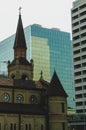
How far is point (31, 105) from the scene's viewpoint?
3310 inches

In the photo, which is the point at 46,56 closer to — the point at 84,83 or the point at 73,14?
the point at 73,14

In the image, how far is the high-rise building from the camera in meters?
136

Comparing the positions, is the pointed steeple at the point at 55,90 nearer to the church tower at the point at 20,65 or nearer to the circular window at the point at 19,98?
the circular window at the point at 19,98

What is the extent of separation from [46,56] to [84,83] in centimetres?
6396

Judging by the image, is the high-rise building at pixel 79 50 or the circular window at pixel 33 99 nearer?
the circular window at pixel 33 99

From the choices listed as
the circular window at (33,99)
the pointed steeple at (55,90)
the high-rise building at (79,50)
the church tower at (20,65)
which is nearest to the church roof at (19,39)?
the church tower at (20,65)

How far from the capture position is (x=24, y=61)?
9325cm

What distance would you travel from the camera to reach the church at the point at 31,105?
3125 inches

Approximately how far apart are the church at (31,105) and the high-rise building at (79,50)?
49.5 metres

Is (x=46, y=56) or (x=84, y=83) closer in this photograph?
(x=84, y=83)

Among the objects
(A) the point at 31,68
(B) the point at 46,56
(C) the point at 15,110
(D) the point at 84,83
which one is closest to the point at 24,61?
(A) the point at 31,68

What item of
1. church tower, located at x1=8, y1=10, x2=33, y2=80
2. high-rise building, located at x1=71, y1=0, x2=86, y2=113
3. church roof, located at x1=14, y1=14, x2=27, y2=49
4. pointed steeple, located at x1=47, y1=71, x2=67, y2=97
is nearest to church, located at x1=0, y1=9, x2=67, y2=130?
pointed steeple, located at x1=47, y1=71, x2=67, y2=97

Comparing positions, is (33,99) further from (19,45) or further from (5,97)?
(19,45)

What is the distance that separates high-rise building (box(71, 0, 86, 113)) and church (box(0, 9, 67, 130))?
49.5m
